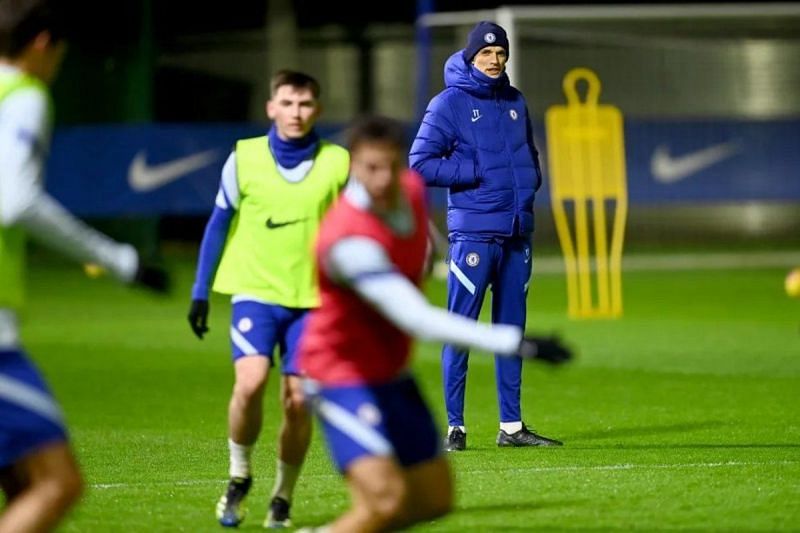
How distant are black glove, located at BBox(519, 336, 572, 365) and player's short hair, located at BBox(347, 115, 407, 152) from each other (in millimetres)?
870

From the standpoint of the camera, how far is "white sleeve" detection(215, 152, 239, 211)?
26.2 feet

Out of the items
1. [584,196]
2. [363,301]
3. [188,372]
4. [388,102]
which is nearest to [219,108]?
[388,102]

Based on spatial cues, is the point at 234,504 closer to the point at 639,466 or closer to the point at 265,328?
the point at 265,328

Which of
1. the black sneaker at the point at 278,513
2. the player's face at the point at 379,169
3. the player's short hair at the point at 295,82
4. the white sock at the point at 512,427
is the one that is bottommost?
the white sock at the point at 512,427

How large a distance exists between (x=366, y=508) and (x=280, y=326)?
2.00 metres

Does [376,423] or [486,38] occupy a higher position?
[486,38]

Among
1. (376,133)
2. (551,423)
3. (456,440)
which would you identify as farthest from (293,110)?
(551,423)

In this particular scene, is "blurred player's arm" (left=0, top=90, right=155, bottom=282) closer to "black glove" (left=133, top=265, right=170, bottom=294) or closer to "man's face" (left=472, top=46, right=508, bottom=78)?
"black glove" (left=133, top=265, right=170, bottom=294)

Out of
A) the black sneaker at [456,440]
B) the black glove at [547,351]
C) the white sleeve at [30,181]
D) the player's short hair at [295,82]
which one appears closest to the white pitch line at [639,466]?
the black sneaker at [456,440]

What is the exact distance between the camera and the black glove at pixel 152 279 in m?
6.08

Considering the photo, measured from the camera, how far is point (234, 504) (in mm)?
7973

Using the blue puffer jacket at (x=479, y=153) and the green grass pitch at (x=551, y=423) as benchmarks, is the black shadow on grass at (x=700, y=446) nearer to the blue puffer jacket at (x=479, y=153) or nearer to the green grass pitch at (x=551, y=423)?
the green grass pitch at (x=551, y=423)

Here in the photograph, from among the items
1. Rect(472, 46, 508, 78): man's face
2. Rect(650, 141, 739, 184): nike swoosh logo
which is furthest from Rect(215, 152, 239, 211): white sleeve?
Rect(650, 141, 739, 184): nike swoosh logo

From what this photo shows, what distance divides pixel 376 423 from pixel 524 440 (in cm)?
456
